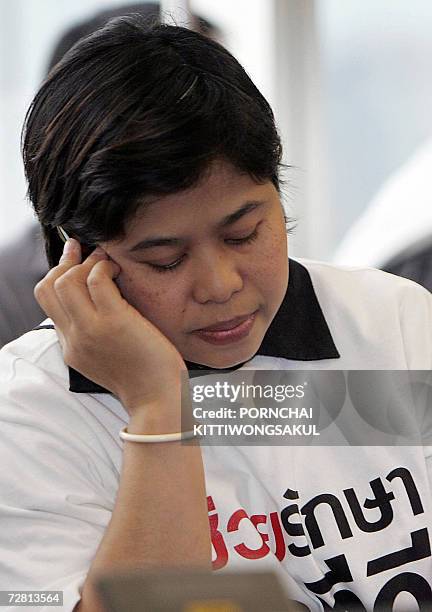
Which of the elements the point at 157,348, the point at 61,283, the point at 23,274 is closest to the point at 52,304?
the point at 61,283

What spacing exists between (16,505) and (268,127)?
0.49 m

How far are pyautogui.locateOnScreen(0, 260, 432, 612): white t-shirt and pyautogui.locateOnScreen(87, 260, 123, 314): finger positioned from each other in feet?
0.36

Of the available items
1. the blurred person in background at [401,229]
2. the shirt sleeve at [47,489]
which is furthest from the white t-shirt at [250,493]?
the blurred person in background at [401,229]

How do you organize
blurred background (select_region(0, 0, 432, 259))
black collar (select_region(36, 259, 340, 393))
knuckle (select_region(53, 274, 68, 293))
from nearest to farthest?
knuckle (select_region(53, 274, 68, 293)) < black collar (select_region(36, 259, 340, 393)) < blurred background (select_region(0, 0, 432, 259))

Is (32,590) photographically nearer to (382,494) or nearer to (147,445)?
(147,445)

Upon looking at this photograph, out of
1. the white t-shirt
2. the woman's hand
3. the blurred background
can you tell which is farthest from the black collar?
the blurred background

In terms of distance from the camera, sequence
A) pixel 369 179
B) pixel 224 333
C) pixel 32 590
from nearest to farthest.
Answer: pixel 32 590 → pixel 224 333 → pixel 369 179

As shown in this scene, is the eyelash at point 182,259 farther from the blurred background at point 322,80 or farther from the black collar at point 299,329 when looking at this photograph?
the blurred background at point 322,80

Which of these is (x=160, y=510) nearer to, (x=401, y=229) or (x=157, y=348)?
(x=157, y=348)

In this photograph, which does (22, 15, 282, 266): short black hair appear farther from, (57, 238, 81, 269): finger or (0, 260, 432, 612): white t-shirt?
(0, 260, 432, 612): white t-shirt

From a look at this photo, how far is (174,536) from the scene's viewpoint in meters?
1.01

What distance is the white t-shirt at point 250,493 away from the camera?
3.41 ft

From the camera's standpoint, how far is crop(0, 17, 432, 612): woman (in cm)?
101

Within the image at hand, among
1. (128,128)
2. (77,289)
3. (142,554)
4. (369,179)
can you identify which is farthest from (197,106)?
(369,179)
